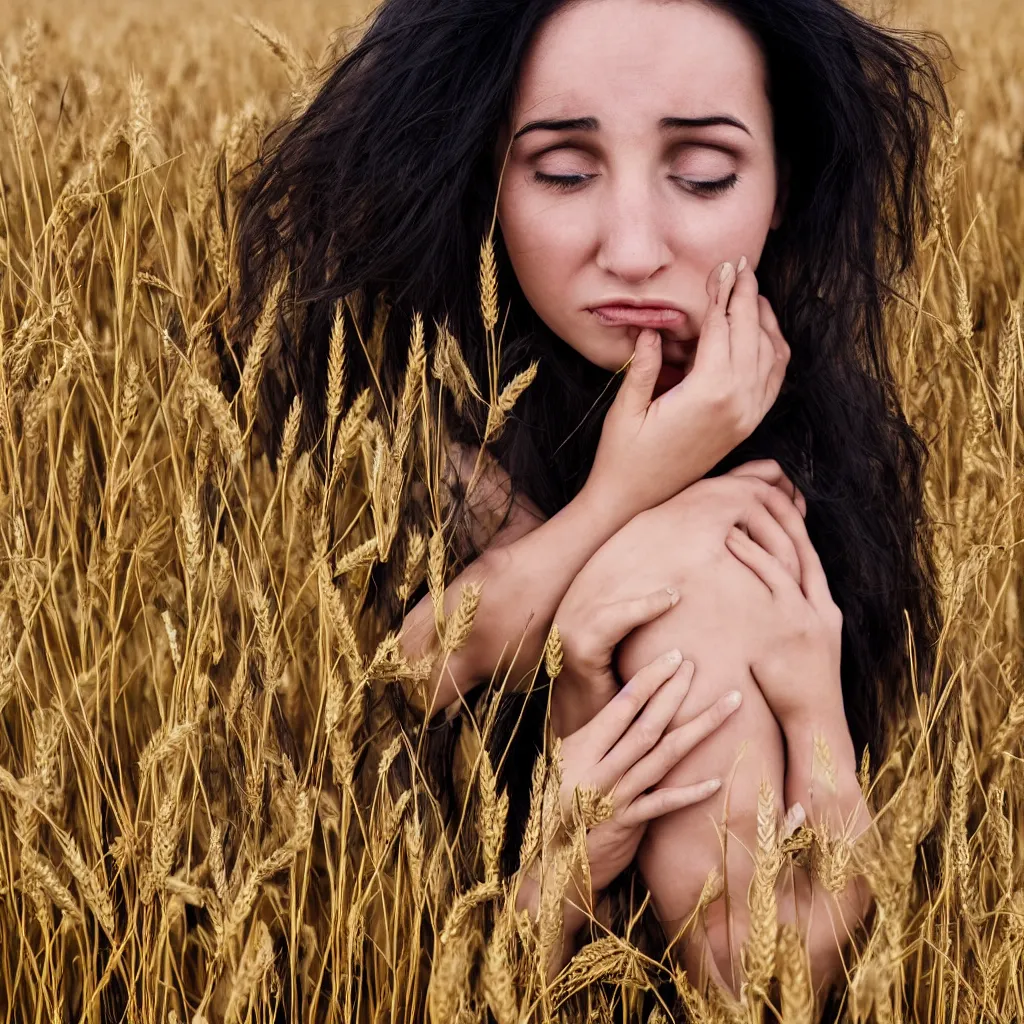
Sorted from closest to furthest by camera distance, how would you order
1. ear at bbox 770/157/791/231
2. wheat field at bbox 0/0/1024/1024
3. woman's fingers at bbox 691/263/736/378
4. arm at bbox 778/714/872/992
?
wheat field at bbox 0/0/1024/1024
arm at bbox 778/714/872/992
woman's fingers at bbox 691/263/736/378
ear at bbox 770/157/791/231

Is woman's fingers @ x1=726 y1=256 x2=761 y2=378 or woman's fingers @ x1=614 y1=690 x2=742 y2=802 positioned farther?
woman's fingers @ x1=726 y1=256 x2=761 y2=378

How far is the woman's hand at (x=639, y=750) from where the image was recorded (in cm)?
130

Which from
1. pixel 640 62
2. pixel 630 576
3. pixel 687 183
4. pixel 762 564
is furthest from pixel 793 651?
pixel 640 62

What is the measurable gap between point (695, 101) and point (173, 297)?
80 cm

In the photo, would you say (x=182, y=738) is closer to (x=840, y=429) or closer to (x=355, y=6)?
(x=840, y=429)

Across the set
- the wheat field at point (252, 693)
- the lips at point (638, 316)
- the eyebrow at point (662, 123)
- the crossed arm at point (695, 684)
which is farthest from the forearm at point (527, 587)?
the eyebrow at point (662, 123)

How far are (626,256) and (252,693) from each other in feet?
2.16

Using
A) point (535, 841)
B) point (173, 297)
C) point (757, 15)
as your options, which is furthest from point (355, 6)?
point (535, 841)

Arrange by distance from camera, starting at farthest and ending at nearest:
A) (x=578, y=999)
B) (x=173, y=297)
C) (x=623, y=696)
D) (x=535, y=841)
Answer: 1. (x=173, y=297)
2. (x=578, y=999)
3. (x=623, y=696)
4. (x=535, y=841)

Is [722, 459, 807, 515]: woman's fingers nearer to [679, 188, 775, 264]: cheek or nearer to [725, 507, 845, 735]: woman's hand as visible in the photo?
[725, 507, 845, 735]: woman's hand

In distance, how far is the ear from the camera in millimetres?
1510

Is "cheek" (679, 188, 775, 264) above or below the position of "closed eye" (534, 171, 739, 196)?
below

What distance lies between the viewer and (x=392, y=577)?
1576 millimetres

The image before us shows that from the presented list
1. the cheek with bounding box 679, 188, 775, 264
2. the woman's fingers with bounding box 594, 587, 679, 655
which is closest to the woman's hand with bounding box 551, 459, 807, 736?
the woman's fingers with bounding box 594, 587, 679, 655
